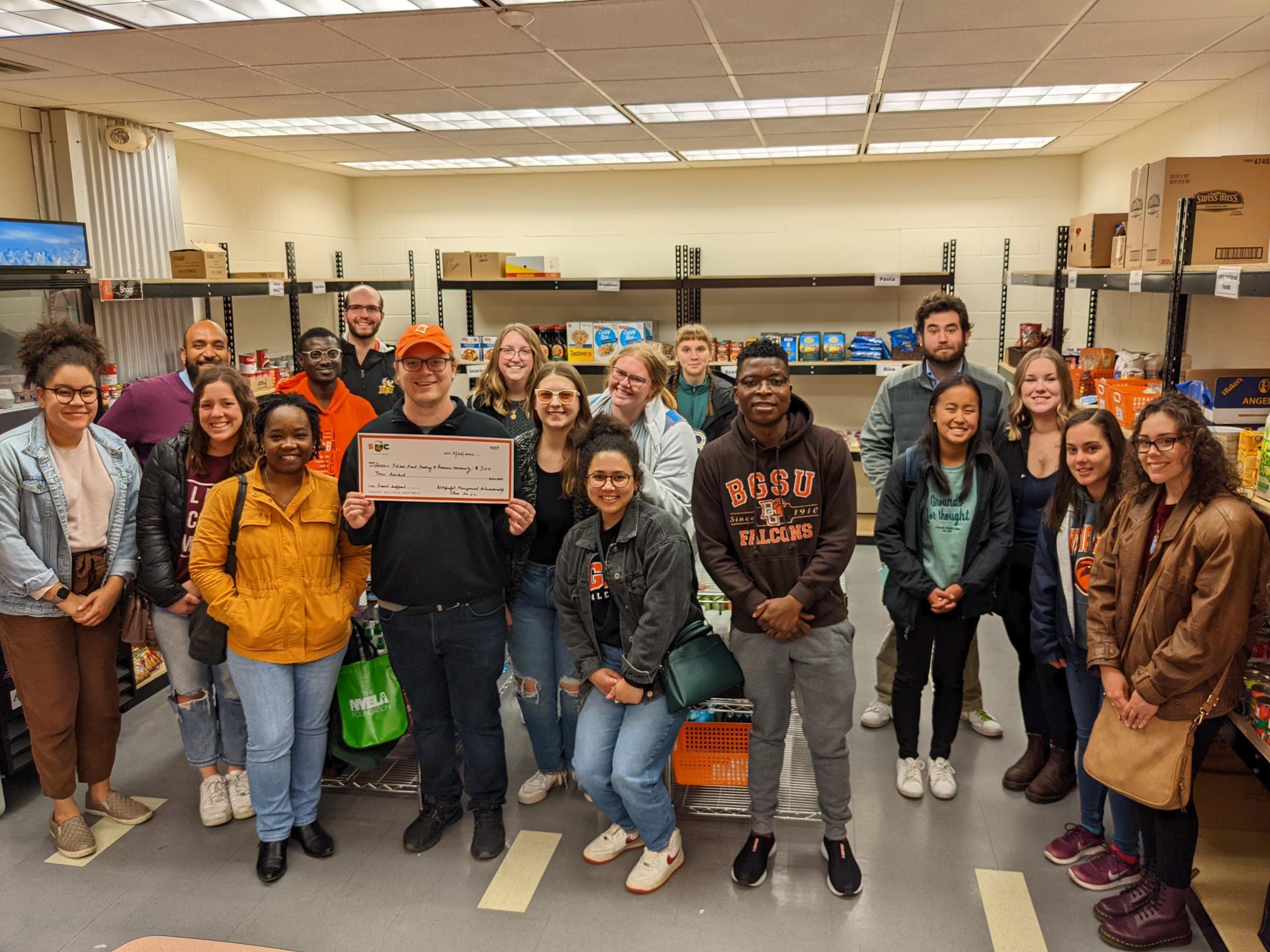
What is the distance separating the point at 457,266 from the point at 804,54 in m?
3.83

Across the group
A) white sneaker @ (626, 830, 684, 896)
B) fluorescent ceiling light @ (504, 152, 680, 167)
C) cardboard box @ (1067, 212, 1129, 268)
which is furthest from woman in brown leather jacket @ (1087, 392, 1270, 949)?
fluorescent ceiling light @ (504, 152, 680, 167)

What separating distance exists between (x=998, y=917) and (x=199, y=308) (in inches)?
216

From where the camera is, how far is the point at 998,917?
2.53m

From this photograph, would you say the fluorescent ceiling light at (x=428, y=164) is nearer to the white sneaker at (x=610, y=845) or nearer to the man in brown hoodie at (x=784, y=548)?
the man in brown hoodie at (x=784, y=548)

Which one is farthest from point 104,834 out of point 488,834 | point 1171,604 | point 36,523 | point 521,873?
point 1171,604

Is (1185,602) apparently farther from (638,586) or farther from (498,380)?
(498,380)

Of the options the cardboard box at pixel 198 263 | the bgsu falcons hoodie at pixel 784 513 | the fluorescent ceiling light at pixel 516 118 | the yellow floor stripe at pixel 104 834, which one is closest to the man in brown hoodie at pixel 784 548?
the bgsu falcons hoodie at pixel 784 513

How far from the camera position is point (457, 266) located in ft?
22.4

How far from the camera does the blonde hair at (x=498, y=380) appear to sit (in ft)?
11.1

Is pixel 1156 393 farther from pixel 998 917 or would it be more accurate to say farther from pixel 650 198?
pixel 650 198

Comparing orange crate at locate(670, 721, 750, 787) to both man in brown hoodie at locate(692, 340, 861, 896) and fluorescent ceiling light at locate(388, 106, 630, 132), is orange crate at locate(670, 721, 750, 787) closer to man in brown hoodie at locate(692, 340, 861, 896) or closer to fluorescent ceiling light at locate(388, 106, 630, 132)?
man in brown hoodie at locate(692, 340, 861, 896)

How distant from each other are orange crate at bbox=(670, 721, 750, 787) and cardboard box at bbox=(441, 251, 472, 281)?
15.4 ft

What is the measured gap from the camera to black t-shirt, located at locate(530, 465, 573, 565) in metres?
2.79

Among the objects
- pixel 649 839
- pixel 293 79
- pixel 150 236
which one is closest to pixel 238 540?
pixel 649 839
